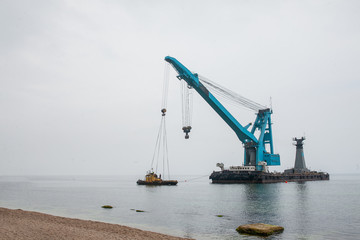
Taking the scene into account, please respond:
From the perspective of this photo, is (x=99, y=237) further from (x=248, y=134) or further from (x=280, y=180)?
(x=280, y=180)

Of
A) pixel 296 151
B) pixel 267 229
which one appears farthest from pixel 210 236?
pixel 296 151

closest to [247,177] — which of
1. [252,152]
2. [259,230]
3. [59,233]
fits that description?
[252,152]

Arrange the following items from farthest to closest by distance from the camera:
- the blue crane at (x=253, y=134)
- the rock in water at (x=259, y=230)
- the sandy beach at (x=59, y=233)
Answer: the blue crane at (x=253, y=134) → the rock in water at (x=259, y=230) → the sandy beach at (x=59, y=233)

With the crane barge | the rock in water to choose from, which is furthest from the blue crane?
the rock in water

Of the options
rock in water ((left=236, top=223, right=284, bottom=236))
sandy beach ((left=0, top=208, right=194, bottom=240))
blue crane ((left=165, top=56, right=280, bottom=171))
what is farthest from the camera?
blue crane ((left=165, top=56, right=280, bottom=171))

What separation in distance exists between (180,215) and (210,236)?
8.57 m

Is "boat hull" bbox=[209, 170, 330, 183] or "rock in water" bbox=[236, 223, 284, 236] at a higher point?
"boat hull" bbox=[209, 170, 330, 183]

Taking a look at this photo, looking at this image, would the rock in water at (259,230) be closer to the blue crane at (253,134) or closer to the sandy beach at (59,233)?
the sandy beach at (59,233)

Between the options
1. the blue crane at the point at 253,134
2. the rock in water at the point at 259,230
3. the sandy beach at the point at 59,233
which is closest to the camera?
the sandy beach at the point at 59,233

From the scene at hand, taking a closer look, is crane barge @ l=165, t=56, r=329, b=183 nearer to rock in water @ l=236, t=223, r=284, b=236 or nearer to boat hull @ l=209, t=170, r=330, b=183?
boat hull @ l=209, t=170, r=330, b=183

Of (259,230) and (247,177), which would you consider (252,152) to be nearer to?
(247,177)

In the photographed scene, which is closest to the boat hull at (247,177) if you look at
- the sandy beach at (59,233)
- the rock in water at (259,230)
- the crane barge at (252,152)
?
the crane barge at (252,152)

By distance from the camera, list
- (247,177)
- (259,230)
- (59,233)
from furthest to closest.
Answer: (247,177), (259,230), (59,233)

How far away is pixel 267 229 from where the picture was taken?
18250 mm
